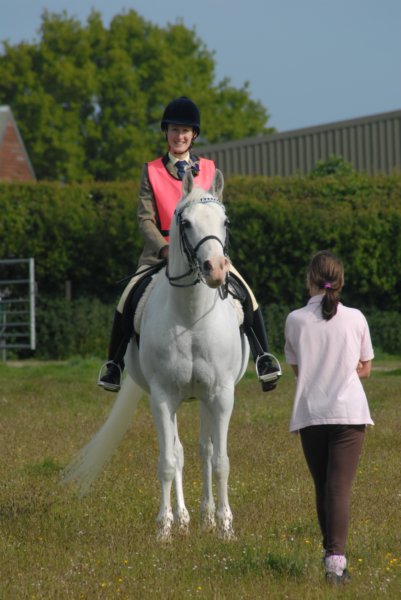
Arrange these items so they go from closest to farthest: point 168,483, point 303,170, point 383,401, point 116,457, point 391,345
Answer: point 168,483 → point 116,457 → point 383,401 → point 391,345 → point 303,170

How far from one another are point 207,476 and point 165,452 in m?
0.62

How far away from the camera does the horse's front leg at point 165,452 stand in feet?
26.7

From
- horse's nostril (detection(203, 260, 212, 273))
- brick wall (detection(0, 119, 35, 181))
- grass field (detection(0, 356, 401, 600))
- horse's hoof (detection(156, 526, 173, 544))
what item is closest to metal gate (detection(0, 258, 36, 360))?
grass field (detection(0, 356, 401, 600))

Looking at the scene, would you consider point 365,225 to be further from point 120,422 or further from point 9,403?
point 120,422

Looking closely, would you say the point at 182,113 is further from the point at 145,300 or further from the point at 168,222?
the point at 145,300

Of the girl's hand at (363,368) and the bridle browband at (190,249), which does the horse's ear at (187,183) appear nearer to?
the bridle browband at (190,249)

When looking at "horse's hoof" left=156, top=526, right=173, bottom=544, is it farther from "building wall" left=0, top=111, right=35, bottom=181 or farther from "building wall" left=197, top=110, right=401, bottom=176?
"building wall" left=0, top=111, right=35, bottom=181

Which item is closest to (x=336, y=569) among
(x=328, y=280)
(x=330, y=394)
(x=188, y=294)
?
(x=330, y=394)

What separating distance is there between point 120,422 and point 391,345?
16.2m

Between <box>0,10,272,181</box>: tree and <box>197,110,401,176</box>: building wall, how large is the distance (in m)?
21.5

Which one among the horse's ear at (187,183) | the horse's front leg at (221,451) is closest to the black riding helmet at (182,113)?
the horse's ear at (187,183)

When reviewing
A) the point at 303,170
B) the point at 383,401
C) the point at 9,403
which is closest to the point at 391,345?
the point at 383,401

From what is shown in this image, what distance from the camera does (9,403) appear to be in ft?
53.7

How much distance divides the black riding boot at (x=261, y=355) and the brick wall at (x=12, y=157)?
4470 centimetres
